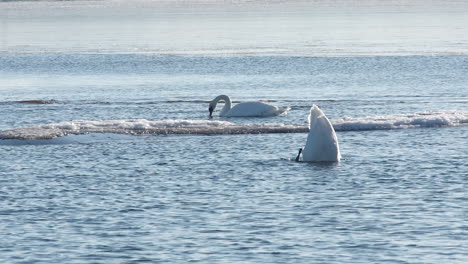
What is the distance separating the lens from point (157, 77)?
46.4 metres

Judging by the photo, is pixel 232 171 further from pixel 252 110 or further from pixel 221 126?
pixel 252 110

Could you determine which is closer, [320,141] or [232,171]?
[232,171]

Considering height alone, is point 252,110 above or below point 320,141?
below

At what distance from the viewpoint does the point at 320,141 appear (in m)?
21.5

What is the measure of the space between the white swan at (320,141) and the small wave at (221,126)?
5.55 meters

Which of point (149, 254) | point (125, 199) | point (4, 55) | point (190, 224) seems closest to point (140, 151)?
point (125, 199)

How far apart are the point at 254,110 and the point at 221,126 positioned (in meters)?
4.06

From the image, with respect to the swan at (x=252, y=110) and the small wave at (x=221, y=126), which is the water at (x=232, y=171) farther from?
the swan at (x=252, y=110)

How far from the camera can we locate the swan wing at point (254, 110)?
102ft

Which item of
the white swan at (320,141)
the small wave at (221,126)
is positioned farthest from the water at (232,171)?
the white swan at (320,141)

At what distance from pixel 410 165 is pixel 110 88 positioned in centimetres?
2206

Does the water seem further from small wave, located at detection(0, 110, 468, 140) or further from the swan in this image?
the swan

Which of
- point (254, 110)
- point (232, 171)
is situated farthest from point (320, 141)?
point (254, 110)

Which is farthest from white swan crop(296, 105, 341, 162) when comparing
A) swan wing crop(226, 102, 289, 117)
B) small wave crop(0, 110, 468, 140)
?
swan wing crop(226, 102, 289, 117)
